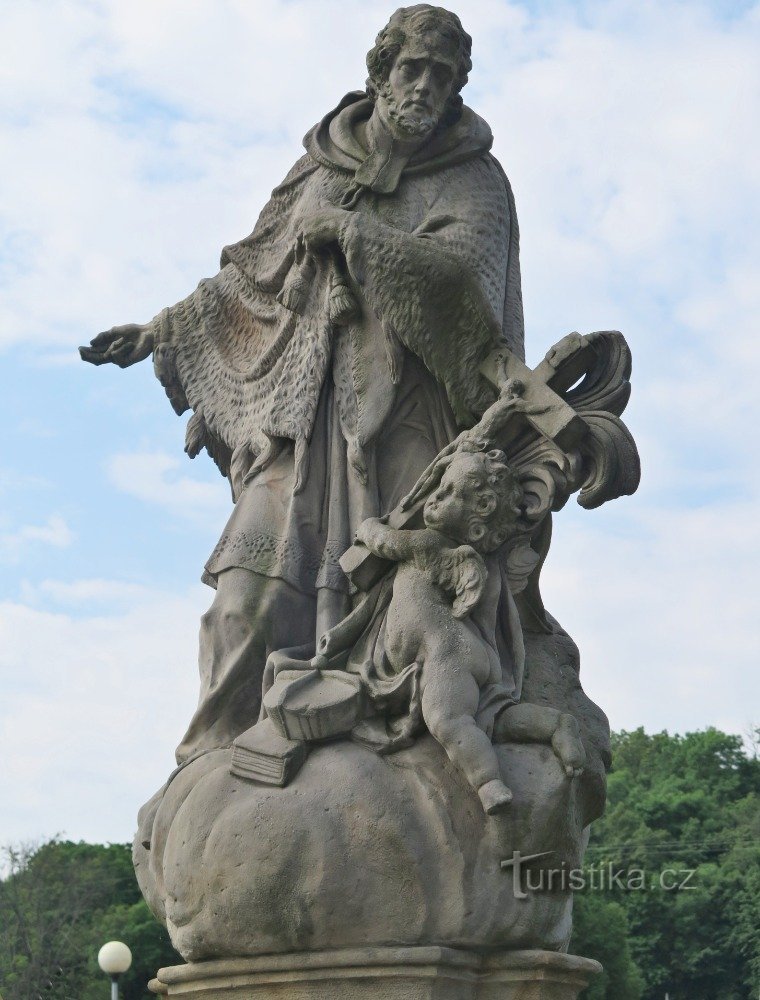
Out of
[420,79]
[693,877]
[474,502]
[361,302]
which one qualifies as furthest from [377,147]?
[693,877]

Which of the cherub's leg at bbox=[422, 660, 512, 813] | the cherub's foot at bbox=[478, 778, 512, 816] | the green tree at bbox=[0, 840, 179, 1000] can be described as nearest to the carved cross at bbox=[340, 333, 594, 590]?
the cherub's leg at bbox=[422, 660, 512, 813]

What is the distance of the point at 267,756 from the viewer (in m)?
5.91

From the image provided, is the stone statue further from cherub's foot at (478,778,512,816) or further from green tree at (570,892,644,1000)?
green tree at (570,892,644,1000)

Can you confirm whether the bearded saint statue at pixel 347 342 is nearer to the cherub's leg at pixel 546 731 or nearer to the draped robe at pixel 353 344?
the draped robe at pixel 353 344

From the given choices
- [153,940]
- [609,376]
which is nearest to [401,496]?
[609,376]

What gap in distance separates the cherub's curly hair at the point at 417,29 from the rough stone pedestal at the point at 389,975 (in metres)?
3.48

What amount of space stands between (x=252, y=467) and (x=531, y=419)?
3.98ft

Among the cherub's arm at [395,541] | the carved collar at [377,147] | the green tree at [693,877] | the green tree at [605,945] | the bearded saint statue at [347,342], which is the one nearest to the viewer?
the cherub's arm at [395,541]

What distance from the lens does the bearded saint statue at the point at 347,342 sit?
21.5ft

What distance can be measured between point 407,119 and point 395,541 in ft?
6.15

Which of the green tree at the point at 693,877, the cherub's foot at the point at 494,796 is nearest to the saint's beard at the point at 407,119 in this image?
the cherub's foot at the point at 494,796

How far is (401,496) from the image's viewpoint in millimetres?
6648

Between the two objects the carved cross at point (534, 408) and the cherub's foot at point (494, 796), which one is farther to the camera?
the carved cross at point (534, 408)

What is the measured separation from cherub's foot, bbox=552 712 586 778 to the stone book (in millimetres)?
892
